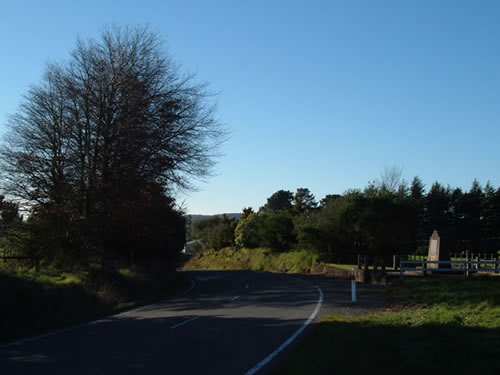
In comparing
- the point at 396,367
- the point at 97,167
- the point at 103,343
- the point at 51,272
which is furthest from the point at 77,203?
the point at 396,367

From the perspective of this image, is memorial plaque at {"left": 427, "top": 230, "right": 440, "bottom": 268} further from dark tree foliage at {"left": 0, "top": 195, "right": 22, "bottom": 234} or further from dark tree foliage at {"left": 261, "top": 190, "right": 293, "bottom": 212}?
dark tree foliage at {"left": 261, "top": 190, "right": 293, "bottom": 212}

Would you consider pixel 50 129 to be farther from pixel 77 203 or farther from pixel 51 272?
pixel 51 272

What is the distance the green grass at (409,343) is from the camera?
8.42 meters

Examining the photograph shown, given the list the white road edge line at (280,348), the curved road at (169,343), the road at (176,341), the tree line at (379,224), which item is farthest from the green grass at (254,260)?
the white road edge line at (280,348)

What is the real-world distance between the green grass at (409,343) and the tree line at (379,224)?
17.1 meters

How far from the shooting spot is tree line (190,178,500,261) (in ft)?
122

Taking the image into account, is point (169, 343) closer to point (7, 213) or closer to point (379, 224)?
point (7, 213)

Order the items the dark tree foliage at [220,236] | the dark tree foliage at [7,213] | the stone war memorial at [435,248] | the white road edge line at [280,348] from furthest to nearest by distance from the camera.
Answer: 1. the dark tree foliage at [220,236]
2. the stone war memorial at [435,248]
3. the dark tree foliage at [7,213]
4. the white road edge line at [280,348]

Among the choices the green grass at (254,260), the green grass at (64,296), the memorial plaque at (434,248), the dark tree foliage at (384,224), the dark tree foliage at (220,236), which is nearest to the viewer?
the green grass at (64,296)

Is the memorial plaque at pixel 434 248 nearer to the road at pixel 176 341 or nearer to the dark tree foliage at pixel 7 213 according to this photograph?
the road at pixel 176 341

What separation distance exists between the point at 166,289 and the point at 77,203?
633cm

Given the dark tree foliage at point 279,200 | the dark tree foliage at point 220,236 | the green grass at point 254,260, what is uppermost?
the dark tree foliage at point 279,200

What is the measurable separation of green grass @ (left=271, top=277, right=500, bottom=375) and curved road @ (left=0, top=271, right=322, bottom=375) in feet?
3.15

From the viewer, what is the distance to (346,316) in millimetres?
15250
